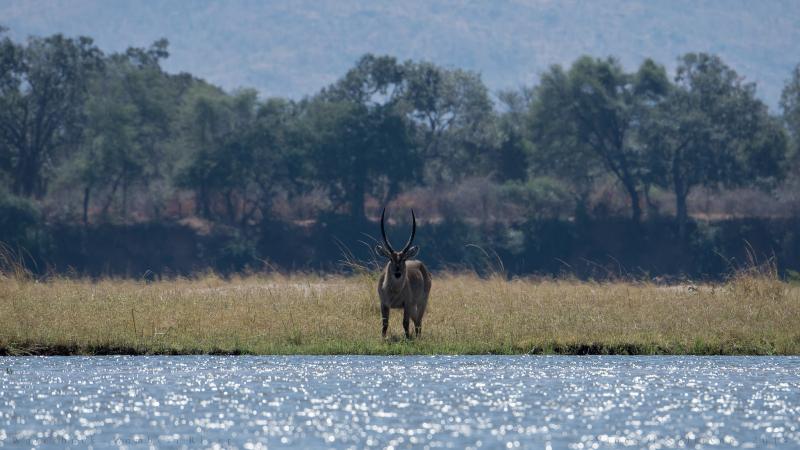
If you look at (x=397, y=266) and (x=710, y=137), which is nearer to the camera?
(x=397, y=266)

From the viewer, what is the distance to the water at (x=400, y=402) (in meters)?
11.0

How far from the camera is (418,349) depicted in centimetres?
1678

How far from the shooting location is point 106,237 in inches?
2212

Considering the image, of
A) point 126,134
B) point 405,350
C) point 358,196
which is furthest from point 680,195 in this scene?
point 405,350

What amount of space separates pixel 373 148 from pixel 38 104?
14.9 m

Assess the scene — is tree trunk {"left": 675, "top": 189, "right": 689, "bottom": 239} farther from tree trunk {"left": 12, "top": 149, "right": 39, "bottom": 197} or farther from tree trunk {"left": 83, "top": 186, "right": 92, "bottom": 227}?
tree trunk {"left": 12, "top": 149, "right": 39, "bottom": 197}

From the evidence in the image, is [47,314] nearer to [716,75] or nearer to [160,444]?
[160,444]

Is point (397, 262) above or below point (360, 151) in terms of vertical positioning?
below

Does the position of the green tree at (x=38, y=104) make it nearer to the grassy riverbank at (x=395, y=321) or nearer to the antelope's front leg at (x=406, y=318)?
the grassy riverbank at (x=395, y=321)

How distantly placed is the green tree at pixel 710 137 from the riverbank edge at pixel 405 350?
130 feet

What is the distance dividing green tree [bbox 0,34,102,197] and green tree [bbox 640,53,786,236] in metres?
24.5

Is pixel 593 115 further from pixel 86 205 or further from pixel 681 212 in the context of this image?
pixel 86 205

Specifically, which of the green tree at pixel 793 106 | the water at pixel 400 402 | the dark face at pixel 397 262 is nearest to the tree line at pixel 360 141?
the green tree at pixel 793 106

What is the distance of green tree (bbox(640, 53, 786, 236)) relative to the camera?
57.9 m
